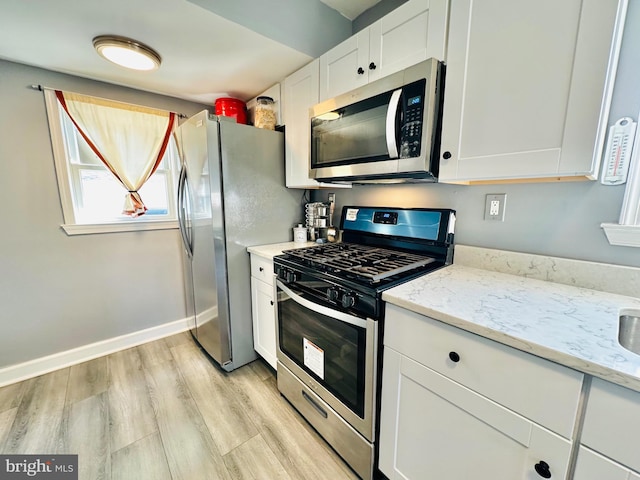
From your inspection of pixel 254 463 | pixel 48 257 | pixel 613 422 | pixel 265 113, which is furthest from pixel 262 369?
pixel 265 113

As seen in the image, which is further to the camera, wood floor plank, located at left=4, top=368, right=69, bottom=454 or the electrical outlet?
wood floor plank, located at left=4, top=368, right=69, bottom=454

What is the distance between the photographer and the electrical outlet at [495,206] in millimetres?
1266

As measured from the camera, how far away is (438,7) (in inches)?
42.8

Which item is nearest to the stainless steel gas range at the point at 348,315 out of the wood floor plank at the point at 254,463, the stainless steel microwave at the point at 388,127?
the wood floor plank at the point at 254,463

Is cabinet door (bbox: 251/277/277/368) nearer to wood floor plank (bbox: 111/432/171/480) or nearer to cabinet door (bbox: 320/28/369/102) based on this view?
wood floor plank (bbox: 111/432/171/480)

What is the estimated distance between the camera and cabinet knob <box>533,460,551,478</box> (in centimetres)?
67

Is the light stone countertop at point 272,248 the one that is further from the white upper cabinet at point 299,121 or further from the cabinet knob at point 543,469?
the cabinet knob at point 543,469

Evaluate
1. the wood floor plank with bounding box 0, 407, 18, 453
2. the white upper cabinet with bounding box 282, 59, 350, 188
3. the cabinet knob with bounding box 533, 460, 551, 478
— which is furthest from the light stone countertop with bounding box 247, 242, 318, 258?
the wood floor plank with bounding box 0, 407, 18, 453

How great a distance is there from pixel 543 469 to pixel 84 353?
9.66ft

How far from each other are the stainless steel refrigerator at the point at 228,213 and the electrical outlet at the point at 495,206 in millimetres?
1389

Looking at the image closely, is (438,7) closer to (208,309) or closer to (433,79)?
(433,79)

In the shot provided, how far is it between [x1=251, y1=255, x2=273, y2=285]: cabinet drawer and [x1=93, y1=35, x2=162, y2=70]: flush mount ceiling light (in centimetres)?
143

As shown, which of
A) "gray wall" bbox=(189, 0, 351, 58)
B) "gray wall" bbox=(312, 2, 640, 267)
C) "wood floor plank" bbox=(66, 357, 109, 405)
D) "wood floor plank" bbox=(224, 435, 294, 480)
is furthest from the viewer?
"wood floor plank" bbox=(66, 357, 109, 405)

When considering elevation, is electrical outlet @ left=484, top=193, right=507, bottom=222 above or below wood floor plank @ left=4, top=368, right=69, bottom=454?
above
